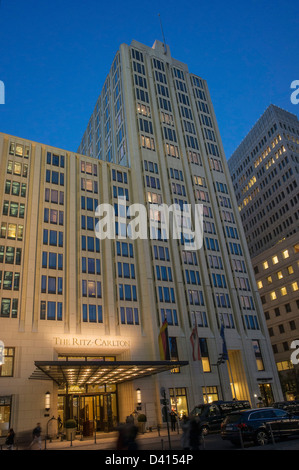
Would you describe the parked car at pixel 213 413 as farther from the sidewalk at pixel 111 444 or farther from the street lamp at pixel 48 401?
the street lamp at pixel 48 401

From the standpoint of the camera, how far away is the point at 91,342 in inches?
1743

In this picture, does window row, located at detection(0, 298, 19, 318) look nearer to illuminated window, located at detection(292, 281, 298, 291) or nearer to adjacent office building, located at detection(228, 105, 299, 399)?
adjacent office building, located at detection(228, 105, 299, 399)

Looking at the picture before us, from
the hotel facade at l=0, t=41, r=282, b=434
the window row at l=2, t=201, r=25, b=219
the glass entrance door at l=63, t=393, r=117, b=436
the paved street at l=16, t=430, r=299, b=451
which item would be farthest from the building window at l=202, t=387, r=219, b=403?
the window row at l=2, t=201, r=25, b=219

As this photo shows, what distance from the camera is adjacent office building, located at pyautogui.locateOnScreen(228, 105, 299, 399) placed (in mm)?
81625

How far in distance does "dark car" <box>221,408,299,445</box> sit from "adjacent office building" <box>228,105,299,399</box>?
186ft

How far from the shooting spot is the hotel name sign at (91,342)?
4267 centimetres

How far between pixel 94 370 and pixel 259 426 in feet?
62.0

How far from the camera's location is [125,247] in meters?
53.7

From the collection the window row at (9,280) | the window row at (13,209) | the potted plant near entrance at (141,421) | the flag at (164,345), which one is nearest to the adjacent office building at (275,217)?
the flag at (164,345)

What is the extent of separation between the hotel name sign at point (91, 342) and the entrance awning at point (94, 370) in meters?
3.85

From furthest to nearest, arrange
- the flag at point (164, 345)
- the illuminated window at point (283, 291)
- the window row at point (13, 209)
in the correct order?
the illuminated window at point (283, 291) < the window row at point (13, 209) < the flag at point (164, 345)

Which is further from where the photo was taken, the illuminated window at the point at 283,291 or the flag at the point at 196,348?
the illuminated window at the point at 283,291

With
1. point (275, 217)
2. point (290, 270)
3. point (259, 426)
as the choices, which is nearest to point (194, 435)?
point (259, 426)
